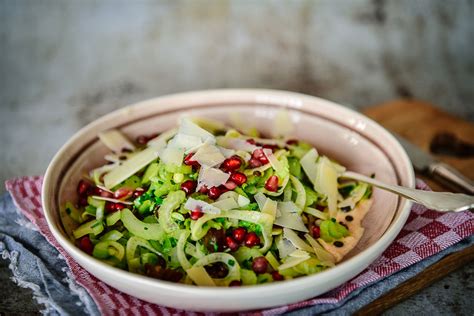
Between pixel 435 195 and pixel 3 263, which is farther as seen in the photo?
pixel 3 263

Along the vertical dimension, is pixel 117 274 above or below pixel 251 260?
above

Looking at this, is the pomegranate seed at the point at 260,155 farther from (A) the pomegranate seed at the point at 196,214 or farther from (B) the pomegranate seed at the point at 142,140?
(B) the pomegranate seed at the point at 142,140

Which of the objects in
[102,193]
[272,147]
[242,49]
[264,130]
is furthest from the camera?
[242,49]

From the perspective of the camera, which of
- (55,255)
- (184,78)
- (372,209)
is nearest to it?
(55,255)

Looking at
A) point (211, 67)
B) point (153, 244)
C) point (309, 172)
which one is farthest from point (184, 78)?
point (153, 244)

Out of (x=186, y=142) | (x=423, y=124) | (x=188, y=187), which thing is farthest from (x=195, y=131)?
(x=423, y=124)

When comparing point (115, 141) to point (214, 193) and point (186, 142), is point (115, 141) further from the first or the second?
point (214, 193)

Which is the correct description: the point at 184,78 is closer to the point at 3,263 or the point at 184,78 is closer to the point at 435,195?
the point at 3,263
